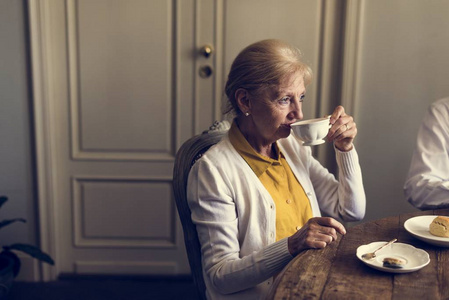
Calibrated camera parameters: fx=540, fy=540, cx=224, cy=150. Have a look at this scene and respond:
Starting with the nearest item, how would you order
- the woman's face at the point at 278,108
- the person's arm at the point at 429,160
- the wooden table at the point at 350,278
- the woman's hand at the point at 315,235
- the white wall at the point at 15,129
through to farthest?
the wooden table at the point at 350,278 < the woman's hand at the point at 315,235 < the woman's face at the point at 278,108 < the person's arm at the point at 429,160 < the white wall at the point at 15,129

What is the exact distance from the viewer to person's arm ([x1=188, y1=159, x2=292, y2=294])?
4.36ft

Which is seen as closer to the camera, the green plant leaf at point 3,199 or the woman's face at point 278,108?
the woman's face at point 278,108

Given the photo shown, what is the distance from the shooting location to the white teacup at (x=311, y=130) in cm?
139

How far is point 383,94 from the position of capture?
2.63 meters

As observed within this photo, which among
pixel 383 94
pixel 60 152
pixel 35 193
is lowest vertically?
pixel 35 193

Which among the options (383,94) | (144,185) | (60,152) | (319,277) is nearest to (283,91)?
(319,277)

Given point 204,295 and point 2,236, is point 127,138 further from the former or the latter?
point 204,295

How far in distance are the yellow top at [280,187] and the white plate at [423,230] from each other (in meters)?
0.30

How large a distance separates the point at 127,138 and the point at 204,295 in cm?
141

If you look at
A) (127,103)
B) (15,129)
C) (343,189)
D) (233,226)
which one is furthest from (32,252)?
(343,189)

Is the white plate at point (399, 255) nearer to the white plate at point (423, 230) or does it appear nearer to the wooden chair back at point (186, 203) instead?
the white plate at point (423, 230)

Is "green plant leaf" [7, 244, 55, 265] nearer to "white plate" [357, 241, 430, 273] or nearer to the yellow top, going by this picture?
the yellow top

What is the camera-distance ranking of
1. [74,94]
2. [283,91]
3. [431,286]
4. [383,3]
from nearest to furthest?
[431,286] → [283,91] → [383,3] → [74,94]

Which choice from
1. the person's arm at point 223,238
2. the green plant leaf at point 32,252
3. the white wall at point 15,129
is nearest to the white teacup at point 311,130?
the person's arm at point 223,238
